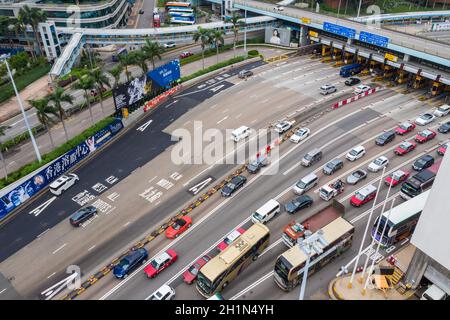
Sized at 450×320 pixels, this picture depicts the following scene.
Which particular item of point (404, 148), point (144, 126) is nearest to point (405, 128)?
point (404, 148)

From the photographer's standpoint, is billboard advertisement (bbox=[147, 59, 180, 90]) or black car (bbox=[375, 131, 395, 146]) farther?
billboard advertisement (bbox=[147, 59, 180, 90])

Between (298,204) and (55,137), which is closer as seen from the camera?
(298,204)

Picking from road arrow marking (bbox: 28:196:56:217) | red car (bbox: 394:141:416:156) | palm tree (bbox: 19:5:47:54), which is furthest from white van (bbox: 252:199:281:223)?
palm tree (bbox: 19:5:47:54)

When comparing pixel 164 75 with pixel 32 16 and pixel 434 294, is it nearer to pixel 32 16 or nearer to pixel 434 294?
pixel 32 16

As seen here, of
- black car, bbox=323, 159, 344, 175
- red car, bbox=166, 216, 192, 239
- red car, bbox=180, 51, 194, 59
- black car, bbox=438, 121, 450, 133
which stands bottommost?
red car, bbox=166, 216, 192, 239

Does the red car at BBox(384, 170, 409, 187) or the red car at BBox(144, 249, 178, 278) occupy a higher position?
the red car at BBox(384, 170, 409, 187)

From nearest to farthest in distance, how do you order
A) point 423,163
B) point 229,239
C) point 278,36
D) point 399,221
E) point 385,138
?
point 399,221 < point 229,239 < point 423,163 < point 385,138 < point 278,36

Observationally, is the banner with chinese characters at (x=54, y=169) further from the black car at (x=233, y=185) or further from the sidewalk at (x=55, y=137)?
the black car at (x=233, y=185)

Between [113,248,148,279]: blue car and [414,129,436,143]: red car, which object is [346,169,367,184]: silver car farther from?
[113,248,148,279]: blue car
